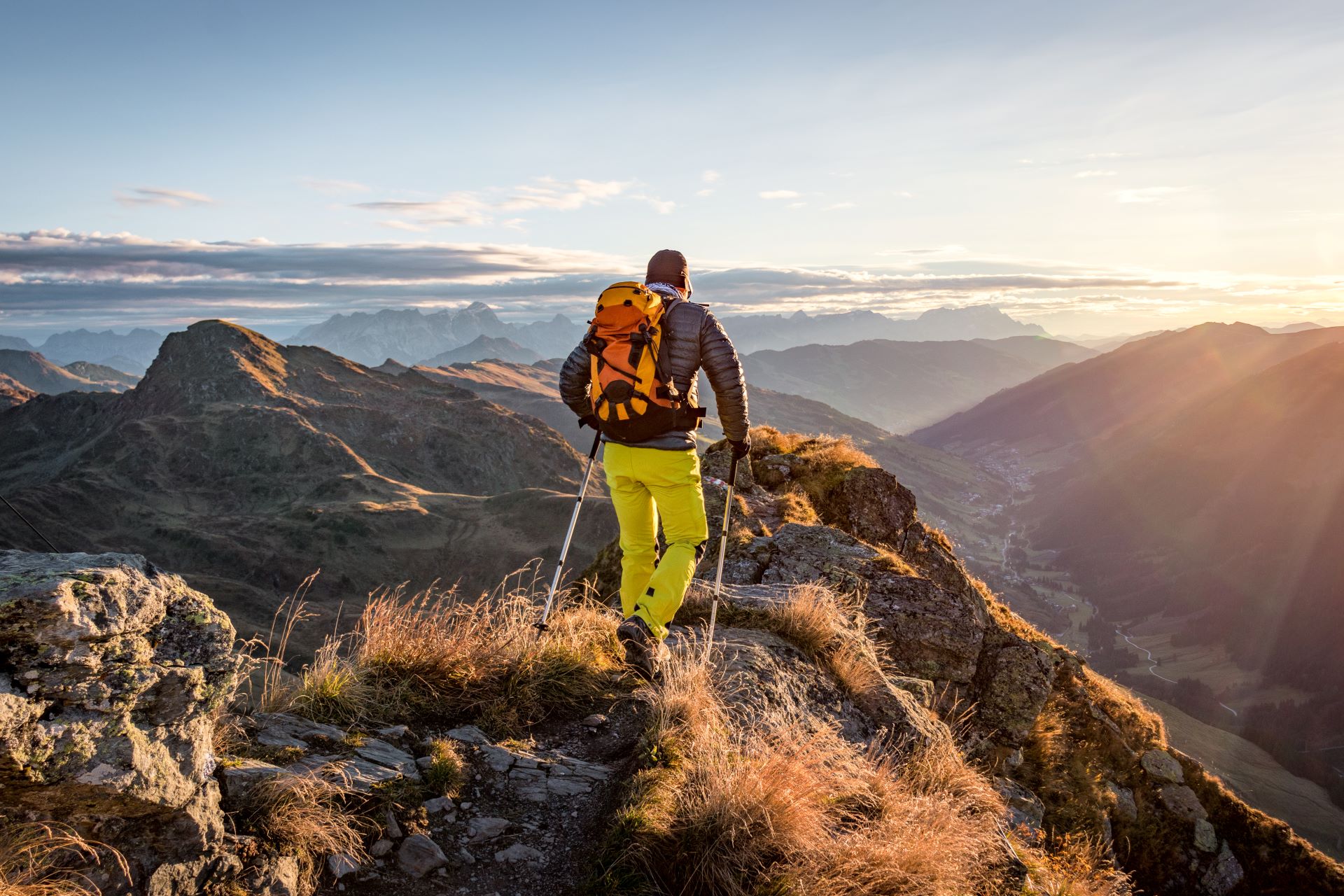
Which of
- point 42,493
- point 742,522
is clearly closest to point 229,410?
point 42,493

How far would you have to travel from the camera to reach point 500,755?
4992 millimetres

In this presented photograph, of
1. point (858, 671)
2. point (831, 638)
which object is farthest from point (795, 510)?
point (858, 671)

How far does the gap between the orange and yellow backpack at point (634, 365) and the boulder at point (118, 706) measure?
343cm

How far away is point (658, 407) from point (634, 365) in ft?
1.36

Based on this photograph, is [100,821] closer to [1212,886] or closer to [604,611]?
[604,611]

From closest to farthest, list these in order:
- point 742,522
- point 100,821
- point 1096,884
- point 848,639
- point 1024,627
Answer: point 100,821, point 1096,884, point 848,639, point 742,522, point 1024,627

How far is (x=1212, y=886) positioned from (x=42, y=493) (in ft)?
512

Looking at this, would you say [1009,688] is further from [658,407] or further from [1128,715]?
[658,407]

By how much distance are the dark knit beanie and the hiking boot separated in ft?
10.2

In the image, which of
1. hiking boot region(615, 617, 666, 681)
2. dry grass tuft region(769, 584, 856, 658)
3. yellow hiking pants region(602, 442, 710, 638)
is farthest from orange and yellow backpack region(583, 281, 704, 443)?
dry grass tuft region(769, 584, 856, 658)

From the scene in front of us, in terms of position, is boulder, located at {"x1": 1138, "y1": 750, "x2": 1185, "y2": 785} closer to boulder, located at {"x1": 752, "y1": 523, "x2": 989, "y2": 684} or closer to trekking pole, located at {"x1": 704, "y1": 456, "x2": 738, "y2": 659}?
boulder, located at {"x1": 752, "y1": 523, "x2": 989, "y2": 684}

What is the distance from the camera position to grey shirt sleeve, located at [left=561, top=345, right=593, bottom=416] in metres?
6.99

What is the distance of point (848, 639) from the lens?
7531mm

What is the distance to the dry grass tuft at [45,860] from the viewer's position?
277 centimetres
